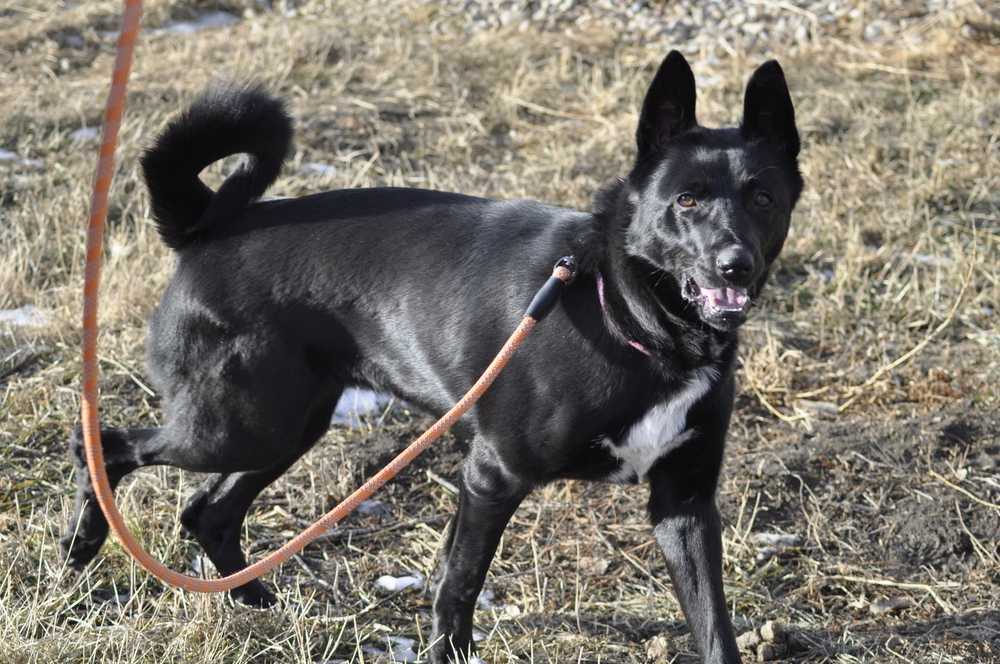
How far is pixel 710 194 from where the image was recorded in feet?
9.75

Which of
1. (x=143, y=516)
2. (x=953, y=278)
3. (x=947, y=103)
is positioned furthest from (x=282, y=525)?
(x=947, y=103)

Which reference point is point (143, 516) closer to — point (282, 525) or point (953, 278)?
point (282, 525)

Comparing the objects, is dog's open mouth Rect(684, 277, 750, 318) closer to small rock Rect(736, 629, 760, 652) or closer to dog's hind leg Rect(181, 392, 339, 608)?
small rock Rect(736, 629, 760, 652)

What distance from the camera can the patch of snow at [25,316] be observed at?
5.00 meters

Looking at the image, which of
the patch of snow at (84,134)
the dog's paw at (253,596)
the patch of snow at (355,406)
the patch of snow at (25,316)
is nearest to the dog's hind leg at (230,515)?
the dog's paw at (253,596)

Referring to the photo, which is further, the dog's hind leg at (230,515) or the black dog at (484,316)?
the dog's hind leg at (230,515)

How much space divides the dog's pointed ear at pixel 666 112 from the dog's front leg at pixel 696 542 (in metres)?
0.77

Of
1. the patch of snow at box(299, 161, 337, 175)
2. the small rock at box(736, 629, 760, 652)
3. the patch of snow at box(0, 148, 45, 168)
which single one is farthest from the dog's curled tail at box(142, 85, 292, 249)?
the patch of snow at box(0, 148, 45, 168)

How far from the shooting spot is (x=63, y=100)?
7184mm

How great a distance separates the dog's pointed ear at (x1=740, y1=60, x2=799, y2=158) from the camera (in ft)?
10.3

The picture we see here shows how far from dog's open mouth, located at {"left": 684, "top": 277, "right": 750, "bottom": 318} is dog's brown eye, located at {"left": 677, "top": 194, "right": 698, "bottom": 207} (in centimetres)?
19

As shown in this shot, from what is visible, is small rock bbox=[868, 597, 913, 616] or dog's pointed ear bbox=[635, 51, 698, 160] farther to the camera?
small rock bbox=[868, 597, 913, 616]

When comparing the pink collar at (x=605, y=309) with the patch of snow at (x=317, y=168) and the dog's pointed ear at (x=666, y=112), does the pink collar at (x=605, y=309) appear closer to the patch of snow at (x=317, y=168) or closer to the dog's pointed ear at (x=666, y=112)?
the dog's pointed ear at (x=666, y=112)

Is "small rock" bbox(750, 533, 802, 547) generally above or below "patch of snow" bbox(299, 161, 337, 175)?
below
